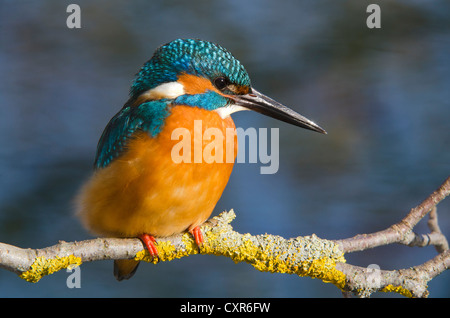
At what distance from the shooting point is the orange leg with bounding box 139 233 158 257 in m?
1.80

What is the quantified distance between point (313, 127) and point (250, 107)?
24cm

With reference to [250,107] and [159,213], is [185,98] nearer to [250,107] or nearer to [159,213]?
[250,107]

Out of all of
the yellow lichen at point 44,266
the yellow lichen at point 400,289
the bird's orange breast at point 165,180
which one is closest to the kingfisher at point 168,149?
the bird's orange breast at point 165,180

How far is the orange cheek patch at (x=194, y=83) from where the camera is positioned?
1866mm

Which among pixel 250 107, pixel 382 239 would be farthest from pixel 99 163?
pixel 382 239

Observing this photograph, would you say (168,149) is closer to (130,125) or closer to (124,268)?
(130,125)

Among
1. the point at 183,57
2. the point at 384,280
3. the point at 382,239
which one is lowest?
the point at 384,280

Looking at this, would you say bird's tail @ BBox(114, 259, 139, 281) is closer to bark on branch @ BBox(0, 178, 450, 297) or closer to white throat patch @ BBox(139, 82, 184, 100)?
bark on branch @ BBox(0, 178, 450, 297)

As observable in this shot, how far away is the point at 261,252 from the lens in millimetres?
1762

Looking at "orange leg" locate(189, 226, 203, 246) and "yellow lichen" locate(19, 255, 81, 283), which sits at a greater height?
"orange leg" locate(189, 226, 203, 246)

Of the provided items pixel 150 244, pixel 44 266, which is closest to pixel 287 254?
pixel 150 244

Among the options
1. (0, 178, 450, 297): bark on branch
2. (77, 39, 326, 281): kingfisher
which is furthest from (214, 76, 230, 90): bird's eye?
(0, 178, 450, 297): bark on branch

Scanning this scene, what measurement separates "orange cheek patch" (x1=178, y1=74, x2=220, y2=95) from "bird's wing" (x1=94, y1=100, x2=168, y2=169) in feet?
0.30

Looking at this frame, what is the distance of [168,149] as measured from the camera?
1794 mm
